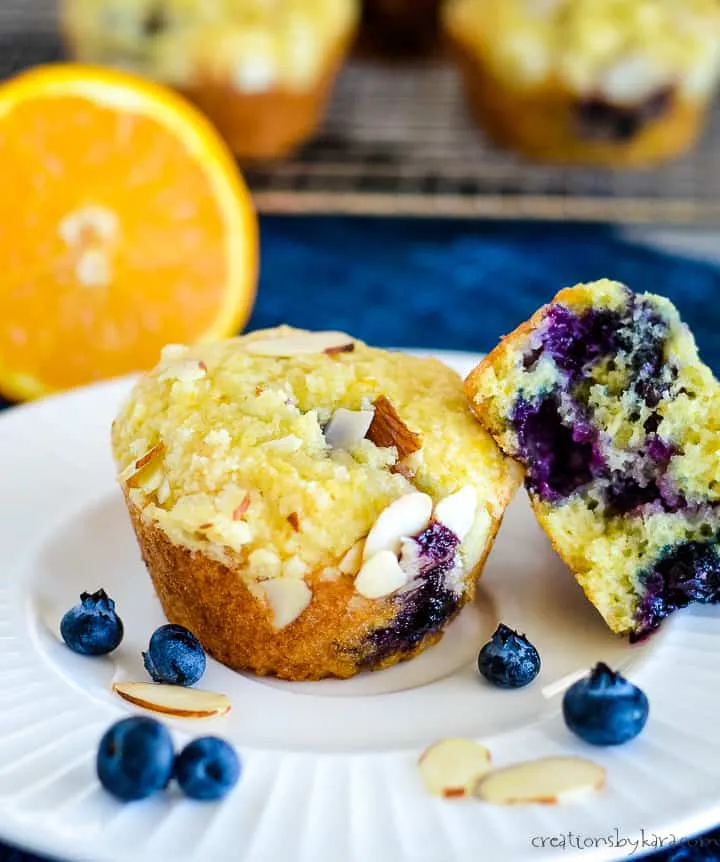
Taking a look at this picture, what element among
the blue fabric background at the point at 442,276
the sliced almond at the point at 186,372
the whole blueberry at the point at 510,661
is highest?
the sliced almond at the point at 186,372

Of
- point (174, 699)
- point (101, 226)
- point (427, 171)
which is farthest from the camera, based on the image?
point (427, 171)

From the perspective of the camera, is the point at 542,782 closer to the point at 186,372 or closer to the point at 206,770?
the point at 206,770

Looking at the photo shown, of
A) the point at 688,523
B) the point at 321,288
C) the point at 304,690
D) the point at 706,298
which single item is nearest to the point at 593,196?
the point at 706,298

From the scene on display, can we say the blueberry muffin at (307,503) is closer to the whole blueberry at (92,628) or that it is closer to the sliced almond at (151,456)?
the sliced almond at (151,456)

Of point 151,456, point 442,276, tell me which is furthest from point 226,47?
point 151,456

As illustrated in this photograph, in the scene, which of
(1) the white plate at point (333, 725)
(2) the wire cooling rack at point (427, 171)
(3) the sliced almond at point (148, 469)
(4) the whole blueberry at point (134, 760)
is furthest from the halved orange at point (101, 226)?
(4) the whole blueberry at point (134, 760)

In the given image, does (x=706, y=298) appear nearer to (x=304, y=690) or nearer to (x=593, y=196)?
(x=593, y=196)
